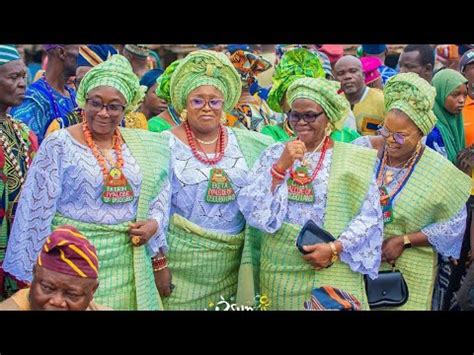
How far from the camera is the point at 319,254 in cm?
668

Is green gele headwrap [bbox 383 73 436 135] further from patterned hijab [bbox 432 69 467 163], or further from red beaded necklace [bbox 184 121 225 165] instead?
red beaded necklace [bbox 184 121 225 165]

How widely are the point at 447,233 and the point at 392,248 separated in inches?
13.4

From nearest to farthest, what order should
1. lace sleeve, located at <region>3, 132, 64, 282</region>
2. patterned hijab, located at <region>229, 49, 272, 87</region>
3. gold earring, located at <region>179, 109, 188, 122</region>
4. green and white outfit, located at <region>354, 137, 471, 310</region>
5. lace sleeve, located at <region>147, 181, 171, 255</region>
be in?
lace sleeve, located at <region>3, 132, 64, 282</region>
lace sleeve, located at <region>147, 181, 171, 255</region>
gold earring, located at <region>179, 109, 188, 122</region>
green and white outfit, located at <region>354, 137, 471, 310</region>
patterned hijab, located at <region>229, 49, 272, 87</region>

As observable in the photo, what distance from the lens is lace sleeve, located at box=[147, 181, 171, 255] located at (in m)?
6.66

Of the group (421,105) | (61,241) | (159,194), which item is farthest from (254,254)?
(61,241)

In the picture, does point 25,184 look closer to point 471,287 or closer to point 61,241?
point 61,241

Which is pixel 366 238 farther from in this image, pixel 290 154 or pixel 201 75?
pixel 201 75

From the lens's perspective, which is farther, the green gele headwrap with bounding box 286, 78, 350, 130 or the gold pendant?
the gold pendant

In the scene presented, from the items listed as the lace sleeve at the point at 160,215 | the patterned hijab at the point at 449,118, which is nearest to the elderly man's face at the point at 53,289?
the lace sleeve at the point at 160,215

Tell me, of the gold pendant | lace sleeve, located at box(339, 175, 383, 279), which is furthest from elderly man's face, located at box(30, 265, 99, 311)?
the gold pendant

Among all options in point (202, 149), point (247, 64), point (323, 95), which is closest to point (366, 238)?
point (323, 95)

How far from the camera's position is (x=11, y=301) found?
5.47m

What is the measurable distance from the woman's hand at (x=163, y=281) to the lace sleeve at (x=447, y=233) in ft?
4.94

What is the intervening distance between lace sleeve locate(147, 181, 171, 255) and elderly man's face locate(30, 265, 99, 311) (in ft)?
4.28
